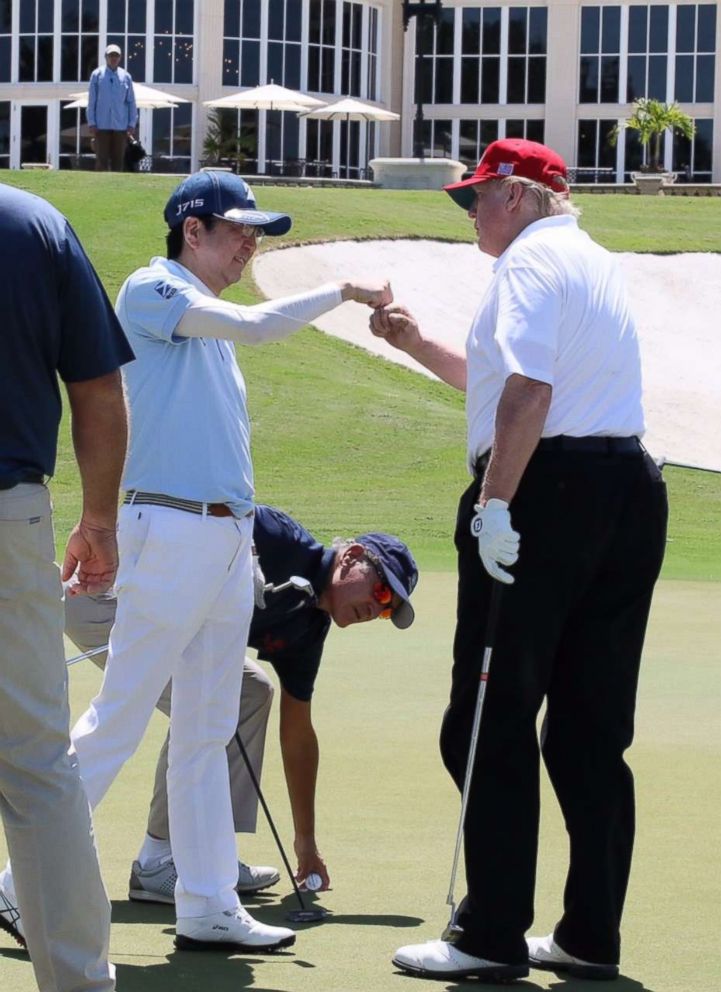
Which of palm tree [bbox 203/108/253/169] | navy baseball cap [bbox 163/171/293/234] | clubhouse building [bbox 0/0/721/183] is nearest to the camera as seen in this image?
navy baseball cap [bbox 163/171/293/234]

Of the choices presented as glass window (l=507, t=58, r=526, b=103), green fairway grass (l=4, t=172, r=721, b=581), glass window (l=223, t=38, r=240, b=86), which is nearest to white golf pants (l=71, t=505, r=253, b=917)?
green fairway grass (l=4, t=172, r=721, b=581)

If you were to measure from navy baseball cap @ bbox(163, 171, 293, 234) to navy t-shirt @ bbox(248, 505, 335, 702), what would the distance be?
939 millimetres

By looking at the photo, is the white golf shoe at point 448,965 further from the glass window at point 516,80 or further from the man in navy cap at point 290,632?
the glass window at point 516,80

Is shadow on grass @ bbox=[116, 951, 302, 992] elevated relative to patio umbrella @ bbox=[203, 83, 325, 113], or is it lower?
lower

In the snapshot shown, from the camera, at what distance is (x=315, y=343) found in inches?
1056

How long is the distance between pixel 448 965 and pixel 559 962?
1.09ft

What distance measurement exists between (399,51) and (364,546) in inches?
2522

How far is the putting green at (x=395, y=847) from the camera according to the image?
4.72 metres

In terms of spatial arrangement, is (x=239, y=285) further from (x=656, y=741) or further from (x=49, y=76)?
(x=49, y=76)

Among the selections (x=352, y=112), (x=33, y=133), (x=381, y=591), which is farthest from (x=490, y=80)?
(x=381, y=591)

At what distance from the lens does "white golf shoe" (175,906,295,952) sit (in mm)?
4953

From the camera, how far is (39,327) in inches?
156

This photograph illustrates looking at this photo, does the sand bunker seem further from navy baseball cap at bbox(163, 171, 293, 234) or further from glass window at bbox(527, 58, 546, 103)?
glass window at bbox(527, 58, 546, 103)

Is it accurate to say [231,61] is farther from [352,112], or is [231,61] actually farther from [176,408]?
[176,408]
